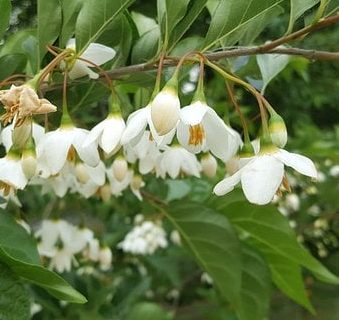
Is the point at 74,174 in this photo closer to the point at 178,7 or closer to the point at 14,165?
the point at 14,165

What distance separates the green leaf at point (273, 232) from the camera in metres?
1.17

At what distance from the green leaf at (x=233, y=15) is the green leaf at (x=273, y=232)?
1.41ft

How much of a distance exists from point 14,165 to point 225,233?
42 centimetres

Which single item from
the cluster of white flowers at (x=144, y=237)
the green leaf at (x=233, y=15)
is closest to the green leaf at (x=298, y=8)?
the green leaf at (x=233, y=15)

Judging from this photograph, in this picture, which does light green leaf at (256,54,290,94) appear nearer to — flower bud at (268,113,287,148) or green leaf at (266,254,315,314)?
flower bud at (268,113,287,148)

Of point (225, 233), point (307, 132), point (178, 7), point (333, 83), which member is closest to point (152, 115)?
point (178, 7)

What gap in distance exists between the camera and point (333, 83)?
5.70 m

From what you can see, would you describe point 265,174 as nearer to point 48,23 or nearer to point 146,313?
point 48,23

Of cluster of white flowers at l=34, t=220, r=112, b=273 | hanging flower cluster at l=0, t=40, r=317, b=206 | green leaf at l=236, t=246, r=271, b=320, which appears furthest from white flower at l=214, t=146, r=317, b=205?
cluster of white flowers at l=34, t=220, r=112, b=273

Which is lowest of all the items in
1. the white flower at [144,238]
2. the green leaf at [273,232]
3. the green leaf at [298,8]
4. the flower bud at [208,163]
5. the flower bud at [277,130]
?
the white flower at [144,238]

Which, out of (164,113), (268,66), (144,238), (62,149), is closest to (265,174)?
(164,113)

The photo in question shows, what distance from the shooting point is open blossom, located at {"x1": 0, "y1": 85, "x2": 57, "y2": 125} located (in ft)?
2.25

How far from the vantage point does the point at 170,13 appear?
2.57 ft

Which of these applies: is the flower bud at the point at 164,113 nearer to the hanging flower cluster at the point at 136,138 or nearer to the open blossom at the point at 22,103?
the hanging flower cluster at the point at 136,138
